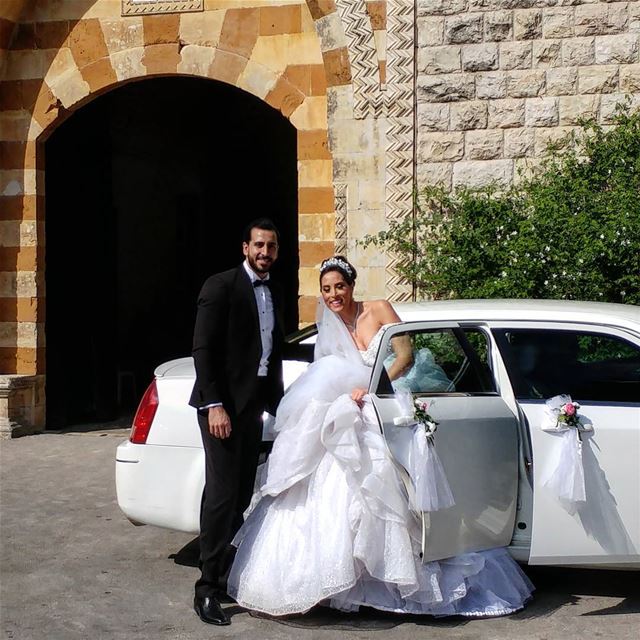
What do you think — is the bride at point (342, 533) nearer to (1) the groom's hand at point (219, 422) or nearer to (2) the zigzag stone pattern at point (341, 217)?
(1) the groom's hand at point (219, 422)

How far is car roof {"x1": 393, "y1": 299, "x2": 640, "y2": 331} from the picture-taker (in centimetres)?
544

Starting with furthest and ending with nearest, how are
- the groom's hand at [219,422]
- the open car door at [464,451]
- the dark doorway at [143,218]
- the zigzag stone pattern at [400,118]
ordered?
the dark doorway at [143,218], the zigzag stone pattern at [400,118], the groom's hand at [219,422], the open car door at [464,451]

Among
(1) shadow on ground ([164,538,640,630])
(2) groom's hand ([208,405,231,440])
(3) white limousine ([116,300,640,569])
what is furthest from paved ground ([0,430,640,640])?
(2) groom's hand ([208,405,231,440])

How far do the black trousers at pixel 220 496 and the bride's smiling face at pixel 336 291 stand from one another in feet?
2.28

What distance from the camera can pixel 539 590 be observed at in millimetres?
5727

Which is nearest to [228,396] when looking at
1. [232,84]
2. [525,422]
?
[525,422]

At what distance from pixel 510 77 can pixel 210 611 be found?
6.34 metres

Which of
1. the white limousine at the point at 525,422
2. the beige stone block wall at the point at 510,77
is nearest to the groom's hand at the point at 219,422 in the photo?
the white limousine at the point at 525,422

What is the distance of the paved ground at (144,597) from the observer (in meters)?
5.07

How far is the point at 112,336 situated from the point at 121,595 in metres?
A: 7.64

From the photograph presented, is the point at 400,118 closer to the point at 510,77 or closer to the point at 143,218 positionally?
the point at 510,77

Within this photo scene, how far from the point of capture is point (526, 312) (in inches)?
219

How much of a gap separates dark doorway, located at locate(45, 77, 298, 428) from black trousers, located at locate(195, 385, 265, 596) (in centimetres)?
693

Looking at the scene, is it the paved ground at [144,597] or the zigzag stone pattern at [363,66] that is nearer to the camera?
the paved ground at [144,597]
